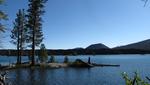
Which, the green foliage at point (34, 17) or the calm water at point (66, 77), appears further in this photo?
the green foliage at point (34, 17)

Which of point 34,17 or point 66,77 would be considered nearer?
point 66,77

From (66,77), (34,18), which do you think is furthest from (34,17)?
(66,77)

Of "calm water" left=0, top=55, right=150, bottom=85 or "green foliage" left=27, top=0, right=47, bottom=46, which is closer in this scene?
"calm water" left=0, top=55, right=150, bottom=85

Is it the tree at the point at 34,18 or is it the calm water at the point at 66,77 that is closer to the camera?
the calm water at the point at 66,77

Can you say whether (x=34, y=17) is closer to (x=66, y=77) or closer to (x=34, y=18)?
(x=34, y=18)

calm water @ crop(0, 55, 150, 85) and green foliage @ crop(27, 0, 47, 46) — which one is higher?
green foliage @ crop(27, 0, 47, 46)

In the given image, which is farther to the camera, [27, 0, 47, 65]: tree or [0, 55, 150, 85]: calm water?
[27, 0, 47, 65]: tree

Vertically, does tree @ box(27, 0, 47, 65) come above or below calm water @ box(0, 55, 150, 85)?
above

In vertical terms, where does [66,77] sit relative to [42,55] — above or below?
below

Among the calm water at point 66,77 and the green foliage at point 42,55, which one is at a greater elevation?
the green foliage at point 42,55

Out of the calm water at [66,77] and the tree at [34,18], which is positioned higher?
the tree at [34,18]

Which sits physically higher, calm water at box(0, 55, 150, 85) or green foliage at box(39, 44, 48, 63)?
green foliage at box(39, 44, 48, 63)

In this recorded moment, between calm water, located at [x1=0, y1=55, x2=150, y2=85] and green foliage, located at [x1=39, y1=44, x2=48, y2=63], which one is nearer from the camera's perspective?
calm water, located at [x1=0, y1=55, x2=150, y2=85]

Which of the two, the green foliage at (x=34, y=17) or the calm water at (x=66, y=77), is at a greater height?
the green foliage at (x=34, y=17)
